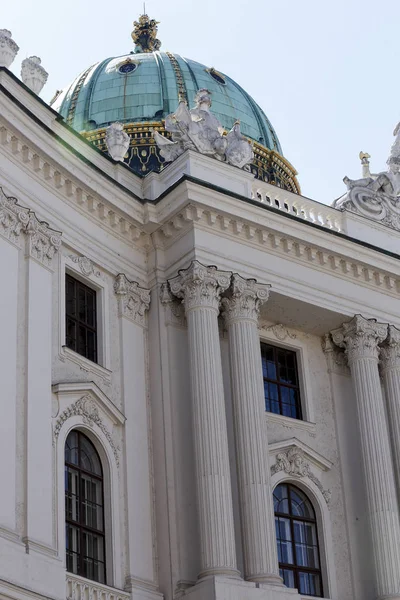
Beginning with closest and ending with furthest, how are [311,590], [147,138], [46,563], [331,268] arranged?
[46,563], [311,590], [331,268], [147,138]

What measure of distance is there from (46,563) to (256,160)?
15.2 metres

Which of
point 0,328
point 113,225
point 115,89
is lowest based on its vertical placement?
point 0,328

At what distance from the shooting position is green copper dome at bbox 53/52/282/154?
31406 mm

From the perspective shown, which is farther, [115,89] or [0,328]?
[115,89]

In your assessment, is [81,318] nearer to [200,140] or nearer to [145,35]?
[200,140]

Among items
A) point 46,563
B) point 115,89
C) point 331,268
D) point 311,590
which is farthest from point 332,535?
point 115,89

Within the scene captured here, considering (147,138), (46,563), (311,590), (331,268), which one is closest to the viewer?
(46,563)

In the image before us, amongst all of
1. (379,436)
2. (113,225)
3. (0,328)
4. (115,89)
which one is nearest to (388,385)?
(379,436)

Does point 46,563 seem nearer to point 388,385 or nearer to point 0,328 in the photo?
point 0,328

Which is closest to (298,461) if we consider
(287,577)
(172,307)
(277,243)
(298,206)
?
(287,577)

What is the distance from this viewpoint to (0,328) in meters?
19.1

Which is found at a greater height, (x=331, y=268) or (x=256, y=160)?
(x=256, y=160)

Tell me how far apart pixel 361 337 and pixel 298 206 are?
2.77m

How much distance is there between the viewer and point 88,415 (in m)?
20.6
